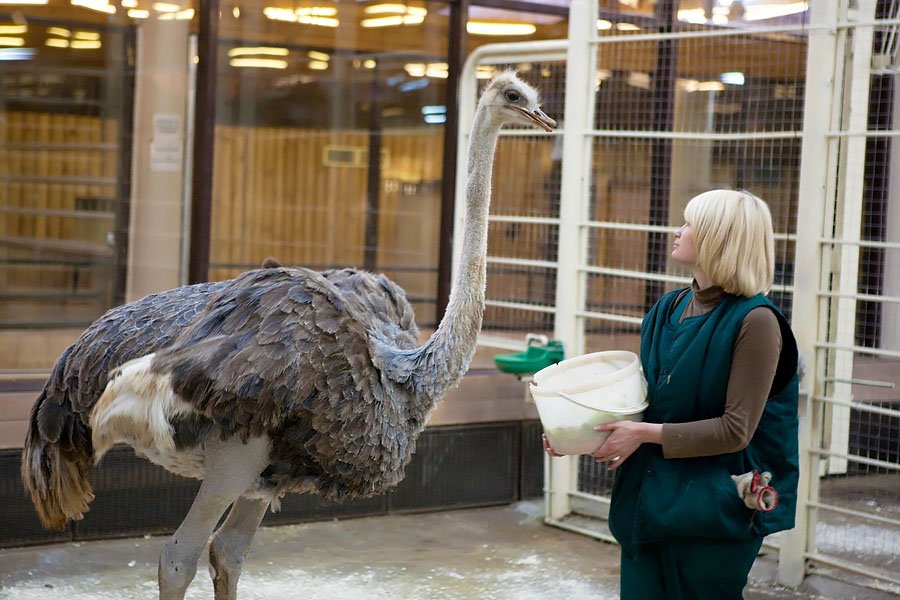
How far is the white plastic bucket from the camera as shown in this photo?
3119mm

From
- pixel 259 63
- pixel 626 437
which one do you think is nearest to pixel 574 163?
pixel 259 63

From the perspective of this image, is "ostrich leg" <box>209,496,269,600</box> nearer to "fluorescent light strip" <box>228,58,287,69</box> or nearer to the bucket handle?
the bucket handle

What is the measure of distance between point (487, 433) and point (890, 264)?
7.43 feet

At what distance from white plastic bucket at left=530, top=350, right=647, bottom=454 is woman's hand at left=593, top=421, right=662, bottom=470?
0.02 metres

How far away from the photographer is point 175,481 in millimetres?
5852

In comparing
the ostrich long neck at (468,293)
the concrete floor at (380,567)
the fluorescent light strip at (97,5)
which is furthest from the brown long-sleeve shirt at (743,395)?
the fluorescent light strip at (97,5)

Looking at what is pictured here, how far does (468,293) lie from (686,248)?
44.5 inches

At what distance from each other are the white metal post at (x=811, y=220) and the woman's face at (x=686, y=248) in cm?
223

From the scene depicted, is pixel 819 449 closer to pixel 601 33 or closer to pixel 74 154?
pixel 601 33

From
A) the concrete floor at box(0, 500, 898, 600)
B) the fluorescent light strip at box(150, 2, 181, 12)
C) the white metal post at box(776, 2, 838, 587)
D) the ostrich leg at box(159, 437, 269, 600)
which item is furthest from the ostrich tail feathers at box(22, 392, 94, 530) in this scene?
the fluorescent light strip at box(150, 2, 181, 12)

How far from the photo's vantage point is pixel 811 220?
5203 mm

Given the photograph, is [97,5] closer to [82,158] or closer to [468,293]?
[82,158]

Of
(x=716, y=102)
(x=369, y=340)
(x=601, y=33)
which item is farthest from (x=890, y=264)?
(x=369, y=340)

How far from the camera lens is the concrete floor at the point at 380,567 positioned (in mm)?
5121
